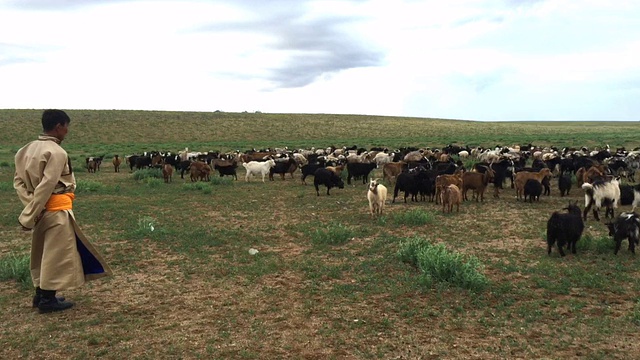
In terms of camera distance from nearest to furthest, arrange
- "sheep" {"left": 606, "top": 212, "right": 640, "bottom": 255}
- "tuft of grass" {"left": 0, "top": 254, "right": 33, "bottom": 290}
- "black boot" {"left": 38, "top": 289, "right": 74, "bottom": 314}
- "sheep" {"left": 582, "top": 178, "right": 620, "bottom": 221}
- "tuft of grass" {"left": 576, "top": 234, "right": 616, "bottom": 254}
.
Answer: "black boot" {"left": 38, "top": 289, "right": 74, "bottom": 314} → "tuft of grass" {"left": 0, "top": 254, "right": 33, "bottom": 290} → "sheep" {"left": 606, "top": 212, "right": 640, "bottom": 255} → "tuft of grass" {"left": 576, "top": 234, "right": 616, "bottom": 254} → "sheep" {"left": 582, "top": 178, "right": 620, "bottom": 221}

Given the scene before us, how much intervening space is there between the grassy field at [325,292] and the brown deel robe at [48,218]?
665mm

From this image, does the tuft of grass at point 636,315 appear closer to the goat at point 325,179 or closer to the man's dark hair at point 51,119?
the man's dark hair at point 51,119

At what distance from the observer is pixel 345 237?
957cm

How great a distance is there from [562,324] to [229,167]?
724 inches

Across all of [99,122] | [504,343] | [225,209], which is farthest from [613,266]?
[99,122]

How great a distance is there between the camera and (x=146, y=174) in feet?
70.3

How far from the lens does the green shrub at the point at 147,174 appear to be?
21.2 meters

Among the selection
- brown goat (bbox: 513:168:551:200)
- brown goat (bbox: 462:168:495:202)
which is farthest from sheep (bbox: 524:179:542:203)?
brown goat (bbox: 462:168:495:202)

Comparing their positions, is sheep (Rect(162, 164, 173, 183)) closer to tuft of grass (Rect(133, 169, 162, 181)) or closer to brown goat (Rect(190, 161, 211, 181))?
brown goat (Rect(190, 161, 211, 181))

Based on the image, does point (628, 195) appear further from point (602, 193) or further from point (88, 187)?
point (88, 187)

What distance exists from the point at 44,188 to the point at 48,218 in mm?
434

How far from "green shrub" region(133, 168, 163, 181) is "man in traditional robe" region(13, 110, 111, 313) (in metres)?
16.1

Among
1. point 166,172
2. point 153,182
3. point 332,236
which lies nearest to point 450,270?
point 332,236

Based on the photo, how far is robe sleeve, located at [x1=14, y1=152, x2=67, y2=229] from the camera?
5.25 meters
